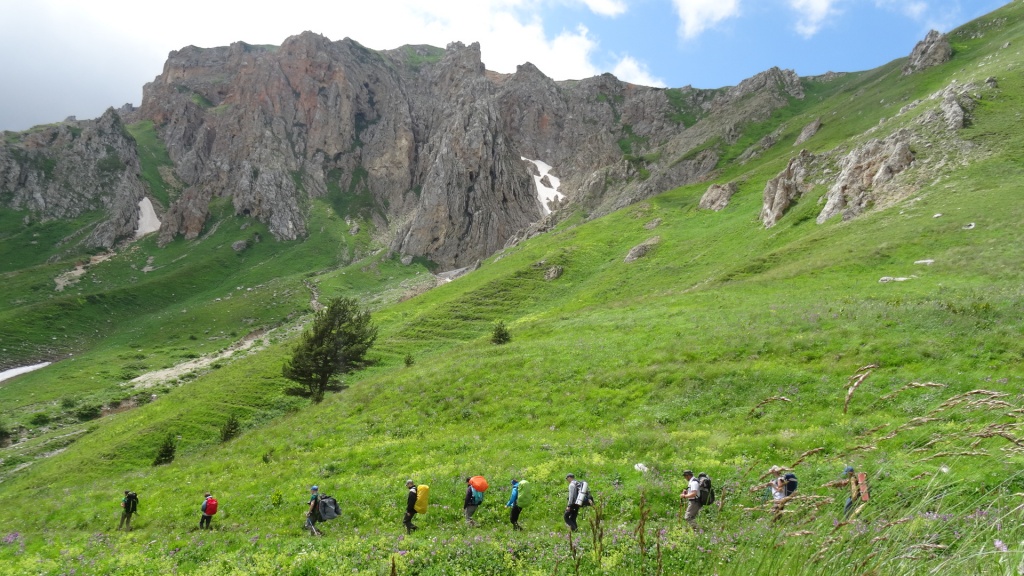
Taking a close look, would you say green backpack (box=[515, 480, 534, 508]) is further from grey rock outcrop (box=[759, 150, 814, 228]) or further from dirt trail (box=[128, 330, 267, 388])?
dirt trail (box=[128, 330, 267, 388])

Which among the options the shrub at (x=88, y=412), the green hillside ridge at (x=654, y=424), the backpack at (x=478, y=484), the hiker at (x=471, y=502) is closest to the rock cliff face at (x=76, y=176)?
the shrub at (x=88, y=412)

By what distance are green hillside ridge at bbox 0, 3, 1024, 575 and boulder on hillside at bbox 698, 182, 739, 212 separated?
1885cm

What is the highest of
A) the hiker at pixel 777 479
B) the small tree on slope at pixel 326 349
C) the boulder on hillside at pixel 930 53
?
the boulder on hillside at pixel 930 53

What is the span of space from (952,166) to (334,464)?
6269cm

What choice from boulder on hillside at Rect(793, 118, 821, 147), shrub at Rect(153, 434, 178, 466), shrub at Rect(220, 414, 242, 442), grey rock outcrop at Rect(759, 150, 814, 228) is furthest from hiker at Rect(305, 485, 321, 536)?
boulder on hillside at Rect(793, 118, 821, 147)

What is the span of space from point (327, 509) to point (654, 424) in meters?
13.7

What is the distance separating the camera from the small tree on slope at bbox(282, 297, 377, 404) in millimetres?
37688

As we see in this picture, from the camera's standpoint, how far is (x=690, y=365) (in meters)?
25.7

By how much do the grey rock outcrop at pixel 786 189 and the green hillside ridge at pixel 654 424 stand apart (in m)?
2.64

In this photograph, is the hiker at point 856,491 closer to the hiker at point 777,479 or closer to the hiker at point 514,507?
the hiker at point 777,479

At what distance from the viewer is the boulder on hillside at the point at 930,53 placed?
113 meters

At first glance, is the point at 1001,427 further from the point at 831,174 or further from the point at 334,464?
the point at 831,174

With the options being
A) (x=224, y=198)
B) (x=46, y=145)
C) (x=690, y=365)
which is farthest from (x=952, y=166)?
(x=46, y=145)

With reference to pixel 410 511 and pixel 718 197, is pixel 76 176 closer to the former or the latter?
pixel 718 197
